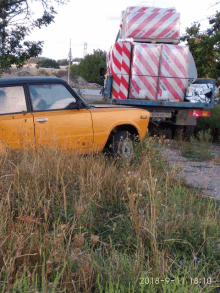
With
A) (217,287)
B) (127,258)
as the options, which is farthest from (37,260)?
(217,287)

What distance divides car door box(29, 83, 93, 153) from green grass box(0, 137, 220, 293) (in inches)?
29.7

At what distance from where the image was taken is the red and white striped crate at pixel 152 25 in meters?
9.15

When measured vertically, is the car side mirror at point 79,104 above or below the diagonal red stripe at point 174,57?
below

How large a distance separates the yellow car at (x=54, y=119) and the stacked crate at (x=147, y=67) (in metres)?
2.80

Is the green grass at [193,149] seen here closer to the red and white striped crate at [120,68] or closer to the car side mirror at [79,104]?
the red and white striped crate at [120,68]

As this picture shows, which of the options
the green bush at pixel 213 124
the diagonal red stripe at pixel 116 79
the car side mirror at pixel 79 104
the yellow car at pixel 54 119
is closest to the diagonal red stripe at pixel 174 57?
the diagonal red stripe at pixel 116 79

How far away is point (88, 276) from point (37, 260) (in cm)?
37

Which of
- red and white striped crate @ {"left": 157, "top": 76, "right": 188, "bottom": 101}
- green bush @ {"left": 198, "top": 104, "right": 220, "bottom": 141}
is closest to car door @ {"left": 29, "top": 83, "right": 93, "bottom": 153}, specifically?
red and white striped crate @ {"left": 157, "top": 76, "right": 188, "bottom": 101}

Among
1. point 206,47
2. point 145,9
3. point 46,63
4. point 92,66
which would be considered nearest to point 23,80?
point 145,9

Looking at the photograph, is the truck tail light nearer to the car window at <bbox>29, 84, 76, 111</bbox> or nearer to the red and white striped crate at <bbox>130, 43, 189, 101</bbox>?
the red and white striped crate at <bbox>130, 43, 189, 101</bbox>

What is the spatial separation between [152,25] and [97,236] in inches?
308

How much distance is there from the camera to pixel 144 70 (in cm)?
870

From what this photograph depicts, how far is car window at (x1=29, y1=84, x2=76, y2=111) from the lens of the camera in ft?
17.6

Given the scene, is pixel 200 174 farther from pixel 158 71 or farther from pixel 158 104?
pixel 158 71
